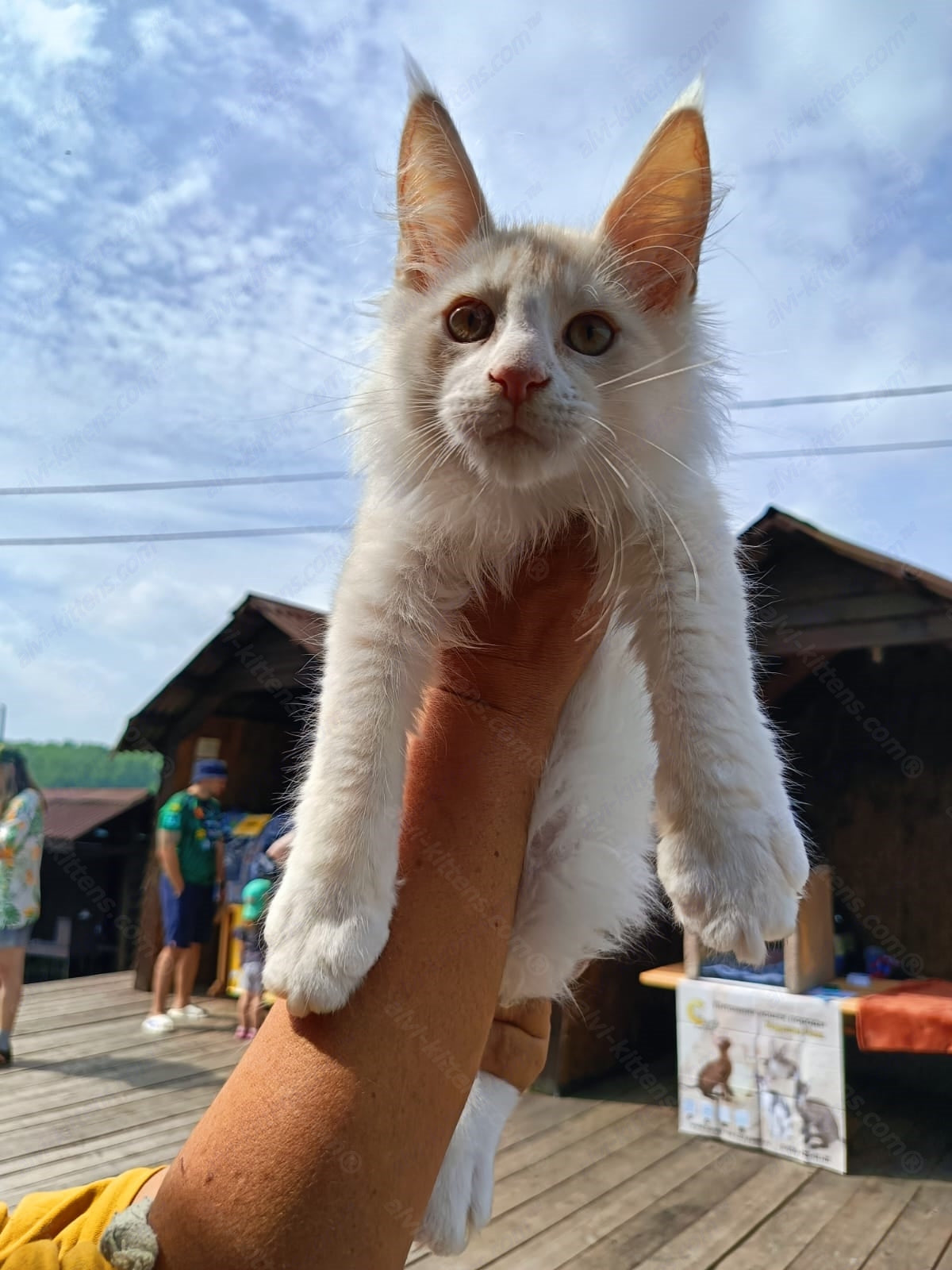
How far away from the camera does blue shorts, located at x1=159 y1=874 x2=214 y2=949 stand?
6.20 meters

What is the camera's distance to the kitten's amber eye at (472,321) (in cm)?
152

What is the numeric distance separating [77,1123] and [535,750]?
4.68 m

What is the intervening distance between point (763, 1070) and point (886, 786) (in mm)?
2036

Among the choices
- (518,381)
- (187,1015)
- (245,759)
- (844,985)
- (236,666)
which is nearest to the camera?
(518,381)

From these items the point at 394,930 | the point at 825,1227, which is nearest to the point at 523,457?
the point at 394,930

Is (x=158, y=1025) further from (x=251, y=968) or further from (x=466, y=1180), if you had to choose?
(x=466, y=1180)

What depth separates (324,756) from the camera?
129 centimetres

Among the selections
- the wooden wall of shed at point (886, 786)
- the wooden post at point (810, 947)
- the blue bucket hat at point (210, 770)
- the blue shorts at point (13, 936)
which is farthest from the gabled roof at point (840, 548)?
the blue shorts at point (13, 936)

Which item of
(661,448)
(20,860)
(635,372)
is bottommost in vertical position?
(20,860)

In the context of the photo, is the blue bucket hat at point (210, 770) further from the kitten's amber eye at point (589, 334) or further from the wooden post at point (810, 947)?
the kitten's amber eye at point (589, 334)

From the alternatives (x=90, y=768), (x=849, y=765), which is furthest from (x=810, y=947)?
(x=90, y=768)

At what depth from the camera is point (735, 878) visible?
115 centimetres

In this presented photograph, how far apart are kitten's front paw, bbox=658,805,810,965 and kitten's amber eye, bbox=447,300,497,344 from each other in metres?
0.89

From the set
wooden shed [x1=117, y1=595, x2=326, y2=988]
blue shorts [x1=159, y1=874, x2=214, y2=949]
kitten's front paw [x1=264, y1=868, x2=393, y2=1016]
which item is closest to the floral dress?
blue shorts [x1=159, y1=874, x2=214, y2=949]
